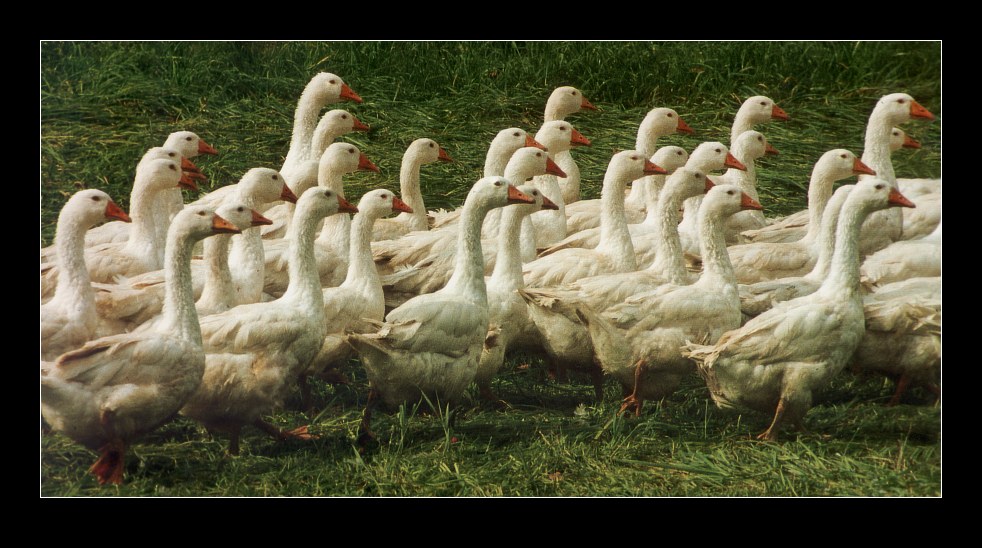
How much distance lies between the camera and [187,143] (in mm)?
7922

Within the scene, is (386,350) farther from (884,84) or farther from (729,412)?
(884,84)

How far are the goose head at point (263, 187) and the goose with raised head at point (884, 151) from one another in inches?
110

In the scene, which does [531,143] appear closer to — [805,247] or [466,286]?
[466,286]

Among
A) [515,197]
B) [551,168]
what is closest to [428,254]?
[515,197]

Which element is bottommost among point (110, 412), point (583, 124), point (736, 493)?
point (736, 493)

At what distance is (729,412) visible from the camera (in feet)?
24.8

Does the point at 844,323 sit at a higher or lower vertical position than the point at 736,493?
higher

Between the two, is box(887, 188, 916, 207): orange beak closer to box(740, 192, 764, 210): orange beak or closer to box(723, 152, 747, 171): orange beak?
box(740, 192, 764, 210): orange beak

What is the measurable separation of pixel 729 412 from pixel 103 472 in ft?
9.43

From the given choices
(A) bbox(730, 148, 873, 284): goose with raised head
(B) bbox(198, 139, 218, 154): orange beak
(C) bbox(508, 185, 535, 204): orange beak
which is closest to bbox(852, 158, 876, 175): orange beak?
(A) bbox(730, 148, 873, 284): goose with raised head

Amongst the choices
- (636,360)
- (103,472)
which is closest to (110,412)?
(103,472)

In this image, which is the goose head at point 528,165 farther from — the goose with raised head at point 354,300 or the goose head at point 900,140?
the goose head at point 900,140

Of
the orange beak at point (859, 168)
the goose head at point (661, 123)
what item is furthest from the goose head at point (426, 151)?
the orange beak at point (859, 168)

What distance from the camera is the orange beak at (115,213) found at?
7.53 m
